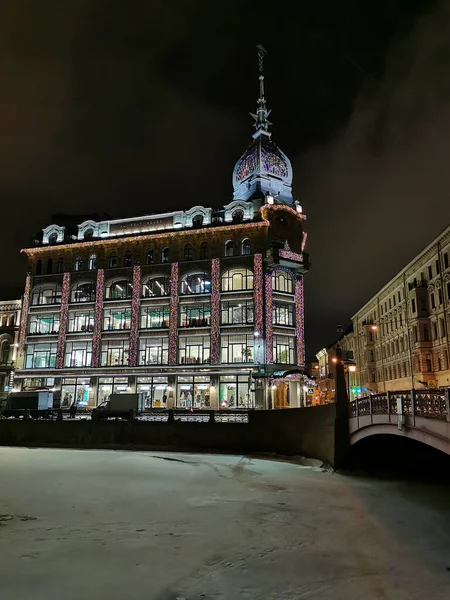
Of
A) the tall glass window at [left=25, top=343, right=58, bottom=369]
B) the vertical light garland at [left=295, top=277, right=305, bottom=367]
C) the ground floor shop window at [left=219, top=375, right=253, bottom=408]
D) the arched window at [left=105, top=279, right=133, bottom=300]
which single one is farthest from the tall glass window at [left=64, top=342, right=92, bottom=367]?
the vertical light garland at [left=295, top=277, right=305, bottom=367]

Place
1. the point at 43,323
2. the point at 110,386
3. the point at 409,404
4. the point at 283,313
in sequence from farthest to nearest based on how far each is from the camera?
the point at 43,323
the point at 110,386
the point at 283,313
the point at 409,404

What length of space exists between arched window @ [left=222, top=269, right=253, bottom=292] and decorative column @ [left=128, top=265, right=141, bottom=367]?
1083cm

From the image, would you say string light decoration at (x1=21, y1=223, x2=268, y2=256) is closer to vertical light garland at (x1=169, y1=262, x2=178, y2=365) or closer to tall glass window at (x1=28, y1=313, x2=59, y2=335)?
vertical light garland at (x1=169, y1=262, x2=178, y2=365)

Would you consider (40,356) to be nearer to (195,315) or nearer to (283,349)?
(195,315)

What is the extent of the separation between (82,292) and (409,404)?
5078 cm

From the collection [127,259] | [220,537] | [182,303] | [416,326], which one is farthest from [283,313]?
[220,537]

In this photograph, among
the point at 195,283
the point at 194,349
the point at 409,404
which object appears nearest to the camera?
the point at 409,404

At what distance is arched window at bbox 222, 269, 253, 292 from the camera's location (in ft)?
185

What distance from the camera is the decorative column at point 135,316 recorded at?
58.3 m

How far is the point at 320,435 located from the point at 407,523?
42.9 feet

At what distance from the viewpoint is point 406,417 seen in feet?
65.0

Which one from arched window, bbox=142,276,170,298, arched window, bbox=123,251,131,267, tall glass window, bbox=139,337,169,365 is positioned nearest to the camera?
tall glass window, bbox=139,337,169,365

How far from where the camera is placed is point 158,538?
15672mm

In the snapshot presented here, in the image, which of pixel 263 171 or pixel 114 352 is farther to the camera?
pixel 263 171
